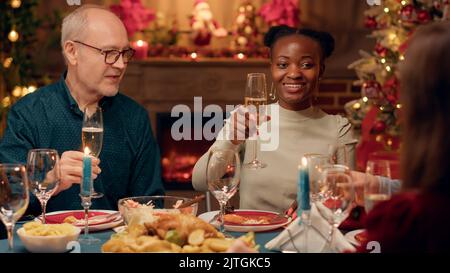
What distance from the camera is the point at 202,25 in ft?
17.6

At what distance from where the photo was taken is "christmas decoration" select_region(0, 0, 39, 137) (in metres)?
4.86

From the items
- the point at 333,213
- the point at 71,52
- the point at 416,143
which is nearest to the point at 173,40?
the point at 71,52

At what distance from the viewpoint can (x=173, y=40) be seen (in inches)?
216

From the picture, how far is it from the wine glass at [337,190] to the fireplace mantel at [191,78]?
148 inches

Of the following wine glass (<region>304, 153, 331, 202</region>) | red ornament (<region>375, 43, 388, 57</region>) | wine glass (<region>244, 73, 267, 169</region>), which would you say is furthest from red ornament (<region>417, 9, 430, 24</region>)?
wine glass (<region>304, 153, 331, 202</region>)

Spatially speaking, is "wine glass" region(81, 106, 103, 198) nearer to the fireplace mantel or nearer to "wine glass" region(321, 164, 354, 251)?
"wine glass" region(321, 164, 354, 251)

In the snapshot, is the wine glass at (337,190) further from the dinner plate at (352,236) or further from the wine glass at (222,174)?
Result: the wine glass at (222,174)

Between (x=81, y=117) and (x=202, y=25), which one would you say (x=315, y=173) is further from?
(x=202, y=25)

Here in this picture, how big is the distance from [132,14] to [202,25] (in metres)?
0.50

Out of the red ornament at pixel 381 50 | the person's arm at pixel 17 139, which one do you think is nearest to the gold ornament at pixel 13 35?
the person's arm at pixel 17 139

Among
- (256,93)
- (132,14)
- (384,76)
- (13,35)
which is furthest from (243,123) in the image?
(132,14)

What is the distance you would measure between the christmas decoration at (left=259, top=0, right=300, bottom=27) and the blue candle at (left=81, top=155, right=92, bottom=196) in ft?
11.5

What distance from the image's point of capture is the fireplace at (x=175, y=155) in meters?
5.51
